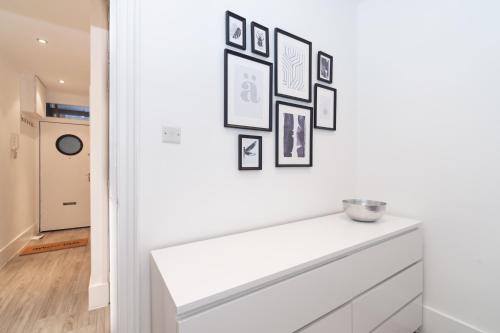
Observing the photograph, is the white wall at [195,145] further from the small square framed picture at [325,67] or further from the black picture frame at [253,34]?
the small square framed picture at [325,67]

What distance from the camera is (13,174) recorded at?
293cm

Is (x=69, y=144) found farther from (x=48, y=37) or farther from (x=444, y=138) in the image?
(x=444, y=138)

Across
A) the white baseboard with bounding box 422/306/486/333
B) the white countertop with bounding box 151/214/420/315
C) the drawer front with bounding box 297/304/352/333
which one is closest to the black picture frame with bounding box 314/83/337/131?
the white countertop with bounding box 151/214/420/315

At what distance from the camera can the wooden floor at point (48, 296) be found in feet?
5.53

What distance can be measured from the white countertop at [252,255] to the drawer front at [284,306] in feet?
0.13

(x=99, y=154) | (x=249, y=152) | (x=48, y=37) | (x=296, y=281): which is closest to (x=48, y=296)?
(x=99, y=154)

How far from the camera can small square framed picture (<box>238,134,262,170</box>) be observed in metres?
1.36

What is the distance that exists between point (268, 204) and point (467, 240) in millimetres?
1247

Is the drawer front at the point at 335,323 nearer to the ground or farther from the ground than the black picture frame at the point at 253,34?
nearer to the ground

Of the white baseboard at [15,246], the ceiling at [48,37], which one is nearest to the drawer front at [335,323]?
the ceiling at [48,37]

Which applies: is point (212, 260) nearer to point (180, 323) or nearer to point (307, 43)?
point (180, 323)

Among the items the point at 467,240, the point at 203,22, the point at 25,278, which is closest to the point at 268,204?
the point at 203,22

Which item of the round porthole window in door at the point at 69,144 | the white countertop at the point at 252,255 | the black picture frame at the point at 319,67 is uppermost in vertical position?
the black picture frame at the point at 319,67

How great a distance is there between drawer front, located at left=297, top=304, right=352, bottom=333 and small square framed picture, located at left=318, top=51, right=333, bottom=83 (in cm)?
148
